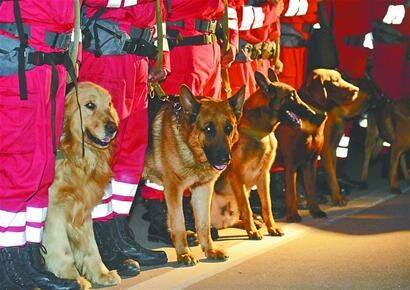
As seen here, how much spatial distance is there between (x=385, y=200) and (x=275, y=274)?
3086mm

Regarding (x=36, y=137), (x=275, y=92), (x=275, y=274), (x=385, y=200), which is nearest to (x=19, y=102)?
(x=36, y=137)

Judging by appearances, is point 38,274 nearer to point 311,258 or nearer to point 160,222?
point 160,222

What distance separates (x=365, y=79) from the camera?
9.24 meters

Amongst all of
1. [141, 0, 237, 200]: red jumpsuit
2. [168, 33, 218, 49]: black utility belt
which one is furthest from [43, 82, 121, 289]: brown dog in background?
[168, 33, 218, 49]: black utility belt

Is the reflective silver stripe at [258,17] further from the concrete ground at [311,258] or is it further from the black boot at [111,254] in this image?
the black boot at [111,254]

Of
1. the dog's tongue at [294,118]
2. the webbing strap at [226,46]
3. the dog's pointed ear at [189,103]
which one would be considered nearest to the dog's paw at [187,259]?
the dog's pointed ear at [189,103]

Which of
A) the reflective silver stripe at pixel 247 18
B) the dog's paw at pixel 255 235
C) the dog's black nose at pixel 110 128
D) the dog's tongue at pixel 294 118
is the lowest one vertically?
the dog's paw at pixel 255 235

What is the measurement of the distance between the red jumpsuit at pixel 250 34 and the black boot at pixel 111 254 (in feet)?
6.87

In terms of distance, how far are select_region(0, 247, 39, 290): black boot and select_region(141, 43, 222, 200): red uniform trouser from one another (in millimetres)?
1592

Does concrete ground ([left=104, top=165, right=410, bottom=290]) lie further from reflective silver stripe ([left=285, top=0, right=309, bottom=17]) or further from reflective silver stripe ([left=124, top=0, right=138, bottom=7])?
reflective silver stripe ([left=285, top=0, right=309, bottom=17])

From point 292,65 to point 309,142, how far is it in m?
1.00

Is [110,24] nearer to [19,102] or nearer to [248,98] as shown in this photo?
[19,102]

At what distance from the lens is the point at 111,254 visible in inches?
233

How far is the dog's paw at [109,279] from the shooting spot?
5469mm
